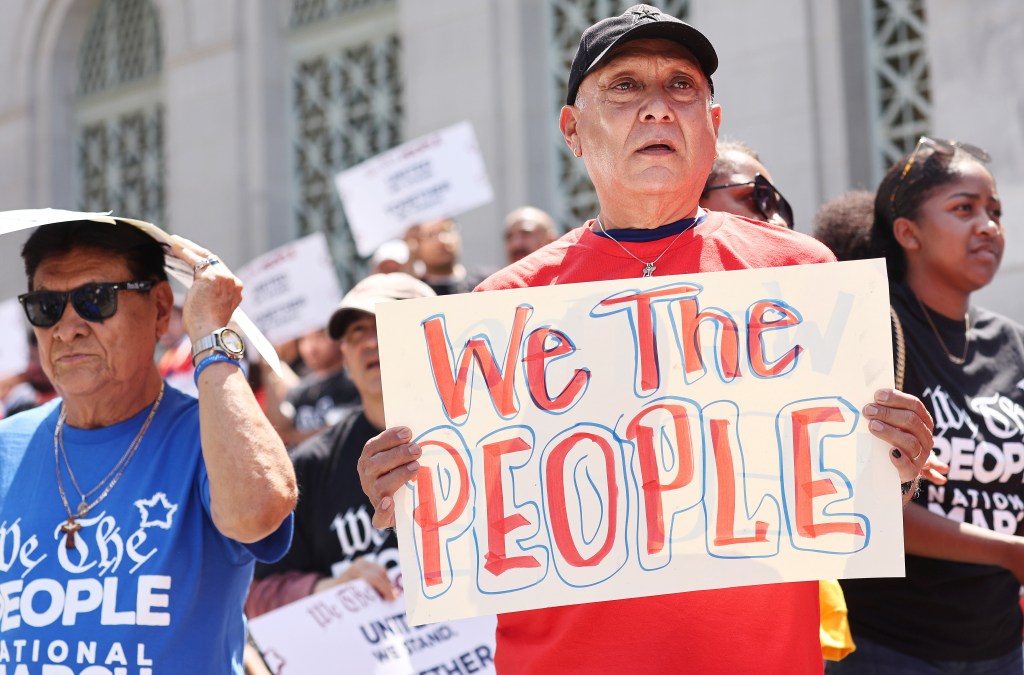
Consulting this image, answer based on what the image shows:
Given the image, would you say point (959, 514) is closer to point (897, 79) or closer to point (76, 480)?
point (76, 480)

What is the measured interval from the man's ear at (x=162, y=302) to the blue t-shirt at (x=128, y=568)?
30 centimetres

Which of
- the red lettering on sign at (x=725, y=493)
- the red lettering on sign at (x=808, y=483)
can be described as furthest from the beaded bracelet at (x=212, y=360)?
the red lettering on sign at (x=808, y=483)

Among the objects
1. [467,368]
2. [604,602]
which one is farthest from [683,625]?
[467,368]

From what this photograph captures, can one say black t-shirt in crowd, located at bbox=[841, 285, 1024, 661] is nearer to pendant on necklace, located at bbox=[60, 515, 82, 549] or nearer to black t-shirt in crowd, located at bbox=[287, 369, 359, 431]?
pendant on necklace, located at bbox=[60, 515, 82, 549]

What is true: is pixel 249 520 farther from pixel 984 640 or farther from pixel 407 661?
pixel 984 640

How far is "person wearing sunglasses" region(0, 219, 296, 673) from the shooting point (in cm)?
250

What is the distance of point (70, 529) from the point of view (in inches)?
103

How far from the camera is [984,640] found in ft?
10.0

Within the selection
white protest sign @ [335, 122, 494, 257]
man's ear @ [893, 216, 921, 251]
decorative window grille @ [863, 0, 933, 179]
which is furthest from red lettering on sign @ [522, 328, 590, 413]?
decorative window grille @ [863, 0, 933, 179]

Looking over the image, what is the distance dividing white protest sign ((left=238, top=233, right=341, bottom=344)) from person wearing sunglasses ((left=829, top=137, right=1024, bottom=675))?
4.37 metres

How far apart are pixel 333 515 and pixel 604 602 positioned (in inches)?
68.9

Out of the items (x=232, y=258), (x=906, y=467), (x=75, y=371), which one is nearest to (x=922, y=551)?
(x=906, y=467)

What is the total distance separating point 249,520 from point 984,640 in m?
1.89

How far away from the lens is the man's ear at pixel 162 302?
291 cm
